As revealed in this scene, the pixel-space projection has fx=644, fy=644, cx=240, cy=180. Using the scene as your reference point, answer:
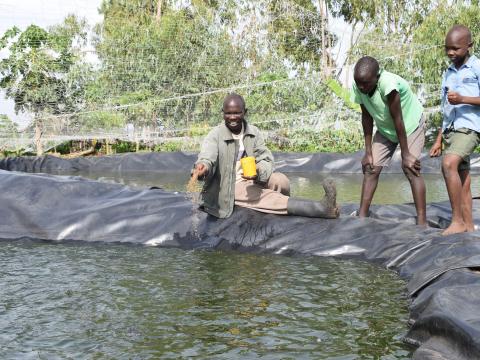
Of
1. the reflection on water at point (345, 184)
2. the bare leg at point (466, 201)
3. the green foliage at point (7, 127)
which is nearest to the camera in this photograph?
the bare leg at point (466, 201)

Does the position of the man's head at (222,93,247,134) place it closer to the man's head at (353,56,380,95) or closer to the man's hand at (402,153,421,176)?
the man's head at (353,56,380,95)

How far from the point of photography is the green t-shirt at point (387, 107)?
4496mm

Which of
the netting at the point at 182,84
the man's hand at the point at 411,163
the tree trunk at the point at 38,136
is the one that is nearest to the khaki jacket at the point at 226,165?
the man's hand at the point at 411,163

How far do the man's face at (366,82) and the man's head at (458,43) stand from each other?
0.56 meters

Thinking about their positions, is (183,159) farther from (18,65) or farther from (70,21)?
(70,21)

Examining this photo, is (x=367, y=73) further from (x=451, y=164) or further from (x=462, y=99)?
(x=451, y=164)

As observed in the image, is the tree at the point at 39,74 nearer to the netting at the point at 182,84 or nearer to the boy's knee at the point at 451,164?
the netting at the point at 182,84

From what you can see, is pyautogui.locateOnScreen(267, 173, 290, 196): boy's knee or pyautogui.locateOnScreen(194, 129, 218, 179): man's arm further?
pyautogui.locateOnScreen(267, 173, 290, 196): boy's knee

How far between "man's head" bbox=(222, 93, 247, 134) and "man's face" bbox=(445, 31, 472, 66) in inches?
58.6

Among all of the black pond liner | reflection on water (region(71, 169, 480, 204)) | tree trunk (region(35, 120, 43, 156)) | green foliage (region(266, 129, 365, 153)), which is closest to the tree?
tree trunk (region(35, 120, 43, 156))

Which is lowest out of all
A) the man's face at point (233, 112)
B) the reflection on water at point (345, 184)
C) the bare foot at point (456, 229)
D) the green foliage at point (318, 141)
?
→ the reflection on water at point (345, 184)

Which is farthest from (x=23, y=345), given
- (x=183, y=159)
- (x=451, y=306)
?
(x=183, y=159)

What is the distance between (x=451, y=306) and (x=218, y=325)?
1058mm

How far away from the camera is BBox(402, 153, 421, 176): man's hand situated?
4.49 metres
